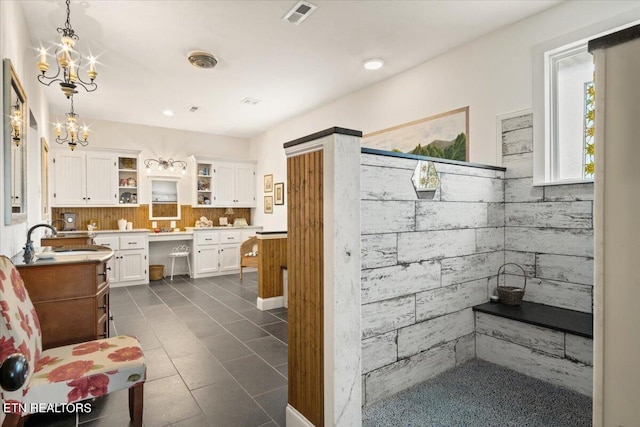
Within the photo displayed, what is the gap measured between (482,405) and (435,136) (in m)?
2.70

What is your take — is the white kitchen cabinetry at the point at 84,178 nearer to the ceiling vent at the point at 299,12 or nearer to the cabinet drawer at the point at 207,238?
the cabinet drawer at the point at 207,238

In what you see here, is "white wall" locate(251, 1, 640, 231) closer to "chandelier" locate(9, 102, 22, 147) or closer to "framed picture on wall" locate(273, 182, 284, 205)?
"framed picture on wall" locate(273, 182, 284, 205)

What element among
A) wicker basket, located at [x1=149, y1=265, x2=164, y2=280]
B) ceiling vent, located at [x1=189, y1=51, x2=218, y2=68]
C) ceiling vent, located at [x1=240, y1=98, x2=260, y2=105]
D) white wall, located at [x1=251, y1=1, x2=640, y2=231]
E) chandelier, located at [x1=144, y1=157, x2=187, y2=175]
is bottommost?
wicker basket, located at [x1=149, y1=265, x2=164, y2=280]

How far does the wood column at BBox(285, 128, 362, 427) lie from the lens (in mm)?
1777

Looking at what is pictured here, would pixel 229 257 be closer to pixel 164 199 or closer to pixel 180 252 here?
pixel 180 252

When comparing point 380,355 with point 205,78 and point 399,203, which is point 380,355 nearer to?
point 399,203

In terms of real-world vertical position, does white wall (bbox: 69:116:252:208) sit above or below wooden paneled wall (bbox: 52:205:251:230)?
above

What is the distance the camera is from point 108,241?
5910 mm

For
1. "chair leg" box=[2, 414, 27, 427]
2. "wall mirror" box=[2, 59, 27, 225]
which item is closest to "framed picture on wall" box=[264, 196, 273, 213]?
"wall mirror" box=[2, 59, 27, 225]

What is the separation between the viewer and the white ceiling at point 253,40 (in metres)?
2.98

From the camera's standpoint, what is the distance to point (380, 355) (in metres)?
2.22

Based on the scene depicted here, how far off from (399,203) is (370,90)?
2.96 meters

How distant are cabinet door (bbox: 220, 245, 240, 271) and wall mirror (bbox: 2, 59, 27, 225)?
434cm

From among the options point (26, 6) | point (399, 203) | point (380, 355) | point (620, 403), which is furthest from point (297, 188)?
point (26, 6)
